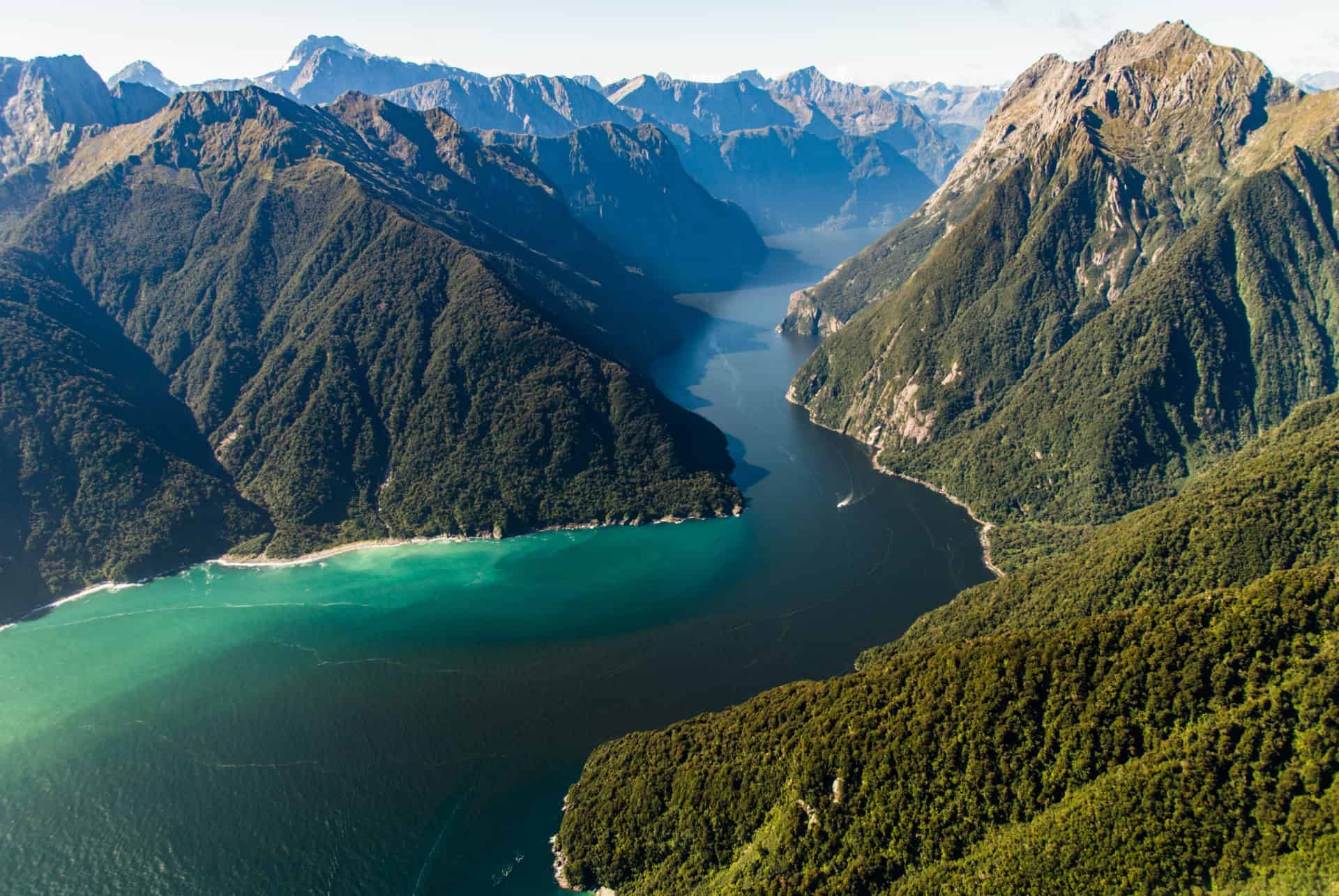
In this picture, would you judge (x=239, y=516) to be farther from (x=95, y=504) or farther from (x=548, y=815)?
(x=548, y=815)

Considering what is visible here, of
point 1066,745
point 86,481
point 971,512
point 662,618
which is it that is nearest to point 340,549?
point 86,481

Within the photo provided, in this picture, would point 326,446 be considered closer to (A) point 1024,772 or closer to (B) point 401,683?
(B) point 401,683

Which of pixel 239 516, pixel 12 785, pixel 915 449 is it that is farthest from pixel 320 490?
pixel 915 449

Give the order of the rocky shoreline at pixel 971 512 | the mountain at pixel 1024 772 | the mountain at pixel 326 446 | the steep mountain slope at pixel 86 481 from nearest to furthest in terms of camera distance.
Result: the mountain at pixel 1024 772 < the rocky shoreline at pixel 971 512 < the steep mountain slope at pixel 86 481 < the mountain at pixel 326 446

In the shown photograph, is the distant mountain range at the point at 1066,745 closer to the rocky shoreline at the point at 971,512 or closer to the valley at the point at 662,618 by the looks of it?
the valley at the point at 662,618

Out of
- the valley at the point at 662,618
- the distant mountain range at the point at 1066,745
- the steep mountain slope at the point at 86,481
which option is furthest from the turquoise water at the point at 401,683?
the distant mountain range at the point at 1066,745

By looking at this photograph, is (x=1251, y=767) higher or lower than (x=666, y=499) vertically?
lower
